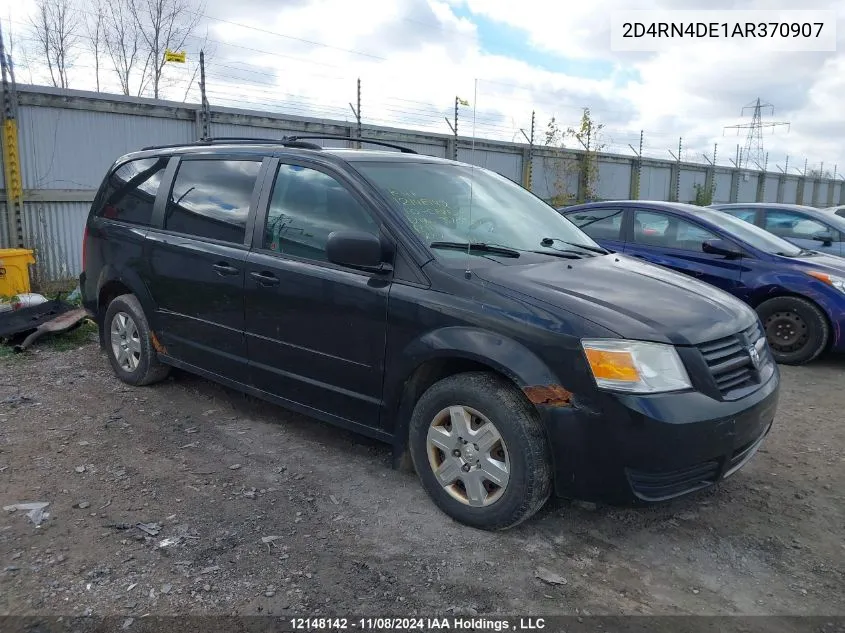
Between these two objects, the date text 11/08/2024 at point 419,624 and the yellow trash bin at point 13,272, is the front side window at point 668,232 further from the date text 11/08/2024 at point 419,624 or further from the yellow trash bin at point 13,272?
the yellow trash bin at point 13,272

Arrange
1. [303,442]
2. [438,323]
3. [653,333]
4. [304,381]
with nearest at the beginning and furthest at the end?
1. [653,333]
2. [438,323]
3. [304,381]
4. [303,442]

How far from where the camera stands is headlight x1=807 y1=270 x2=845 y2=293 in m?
6.01

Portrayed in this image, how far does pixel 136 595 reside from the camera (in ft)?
8.50

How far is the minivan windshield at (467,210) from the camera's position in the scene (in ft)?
11.5

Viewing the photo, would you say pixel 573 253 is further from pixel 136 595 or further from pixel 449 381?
pixel 136 595

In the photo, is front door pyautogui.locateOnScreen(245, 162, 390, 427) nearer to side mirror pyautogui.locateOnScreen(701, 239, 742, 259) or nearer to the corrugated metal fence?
the corrugated metal fence

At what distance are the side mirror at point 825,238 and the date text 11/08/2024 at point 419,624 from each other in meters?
7.88

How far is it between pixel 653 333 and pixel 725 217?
4756mm

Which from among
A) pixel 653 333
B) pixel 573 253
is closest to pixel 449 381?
pixel 653 333

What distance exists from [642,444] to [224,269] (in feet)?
8.58

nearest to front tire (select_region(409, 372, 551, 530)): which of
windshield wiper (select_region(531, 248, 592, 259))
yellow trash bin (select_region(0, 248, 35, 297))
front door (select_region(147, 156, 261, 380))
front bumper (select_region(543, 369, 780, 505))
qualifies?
front bumper (select_region(543, 369, 780, 505))

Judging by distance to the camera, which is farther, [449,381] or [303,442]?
[303,442]

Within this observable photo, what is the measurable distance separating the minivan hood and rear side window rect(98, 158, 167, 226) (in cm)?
278

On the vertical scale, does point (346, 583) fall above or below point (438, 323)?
below
